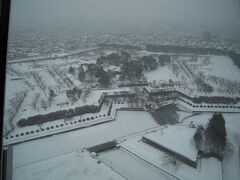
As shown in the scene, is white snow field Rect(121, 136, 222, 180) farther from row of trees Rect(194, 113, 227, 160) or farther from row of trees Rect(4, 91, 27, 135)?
row of trees Rect(4, 91, 27, 135)

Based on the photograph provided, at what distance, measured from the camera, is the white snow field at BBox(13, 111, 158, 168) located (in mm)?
2230

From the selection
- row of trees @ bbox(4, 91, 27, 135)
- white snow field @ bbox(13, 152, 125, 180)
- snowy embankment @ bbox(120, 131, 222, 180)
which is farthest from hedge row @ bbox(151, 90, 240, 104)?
row of trees @ bbox(4, 91, 27, 135)

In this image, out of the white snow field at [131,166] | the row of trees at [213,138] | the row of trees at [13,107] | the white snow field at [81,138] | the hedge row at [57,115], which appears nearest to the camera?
the white snow field at [131,166]

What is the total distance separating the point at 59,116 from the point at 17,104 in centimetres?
55

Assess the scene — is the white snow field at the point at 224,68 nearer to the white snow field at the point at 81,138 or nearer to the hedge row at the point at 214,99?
the hedge row at the point at 214,99

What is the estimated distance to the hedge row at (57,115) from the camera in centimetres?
274

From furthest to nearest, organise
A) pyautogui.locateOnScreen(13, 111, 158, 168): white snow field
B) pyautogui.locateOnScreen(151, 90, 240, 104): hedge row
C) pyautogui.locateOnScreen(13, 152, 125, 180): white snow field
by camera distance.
A: pyautogui.locateOnScreen(151, 90, 240, 104): hedge row, pyautogui.locateOnScreen(13, 111, 158, 168): white snow field, pyautogui.locateOnScreen(13, 152, 125, 180): white snow field

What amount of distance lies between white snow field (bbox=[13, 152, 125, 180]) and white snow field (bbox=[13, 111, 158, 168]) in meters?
0.12

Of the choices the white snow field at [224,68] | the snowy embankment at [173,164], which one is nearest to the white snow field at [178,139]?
the snowy embankment at [173,164]

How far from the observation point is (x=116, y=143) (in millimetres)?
2479

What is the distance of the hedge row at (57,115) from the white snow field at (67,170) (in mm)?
785

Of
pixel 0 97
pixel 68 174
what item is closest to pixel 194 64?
pixel 68 174

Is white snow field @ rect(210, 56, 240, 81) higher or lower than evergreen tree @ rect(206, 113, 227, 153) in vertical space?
higher

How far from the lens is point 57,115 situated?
115 inches
